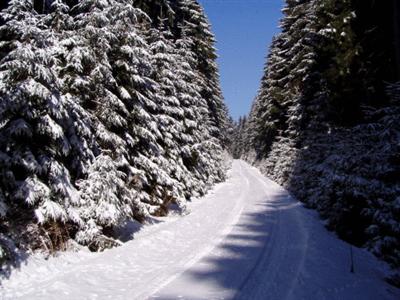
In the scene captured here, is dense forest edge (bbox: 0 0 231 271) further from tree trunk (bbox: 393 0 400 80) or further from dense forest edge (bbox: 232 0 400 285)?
tree trunk (bbox: 393 0 400 80)

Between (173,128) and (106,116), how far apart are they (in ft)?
23.4

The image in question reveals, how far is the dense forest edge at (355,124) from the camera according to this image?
921cm

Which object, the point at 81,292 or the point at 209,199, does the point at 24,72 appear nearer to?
the point at 81,292

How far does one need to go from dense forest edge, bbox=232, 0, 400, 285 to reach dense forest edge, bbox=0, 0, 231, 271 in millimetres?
6735

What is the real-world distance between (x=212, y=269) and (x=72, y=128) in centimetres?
507

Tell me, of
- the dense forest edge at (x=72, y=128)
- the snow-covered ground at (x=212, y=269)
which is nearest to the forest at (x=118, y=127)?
the dense forest edge at (x=72, y=128)

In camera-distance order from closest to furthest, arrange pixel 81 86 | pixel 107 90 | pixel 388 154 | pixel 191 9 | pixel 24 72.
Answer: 1. pixel 24 72
2. pixel 388 154
3. pixel 81 86
4. pixel 107 90
5. pixel 191 9

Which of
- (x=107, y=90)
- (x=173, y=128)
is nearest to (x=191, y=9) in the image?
(x=173, y=128)

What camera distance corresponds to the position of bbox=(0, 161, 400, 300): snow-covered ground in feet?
23.0

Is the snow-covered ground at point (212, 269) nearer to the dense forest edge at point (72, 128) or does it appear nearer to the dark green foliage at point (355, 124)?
the dense forest edge at point (72, 128)

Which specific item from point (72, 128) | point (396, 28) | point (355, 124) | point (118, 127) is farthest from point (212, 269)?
point (396, 28)

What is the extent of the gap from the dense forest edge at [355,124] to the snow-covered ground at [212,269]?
126 cm

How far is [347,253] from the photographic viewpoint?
1092cm

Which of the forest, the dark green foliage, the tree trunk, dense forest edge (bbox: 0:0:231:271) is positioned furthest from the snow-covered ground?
the tree trunk
